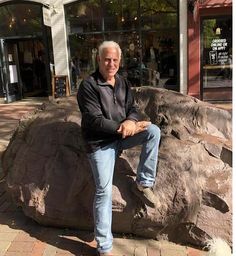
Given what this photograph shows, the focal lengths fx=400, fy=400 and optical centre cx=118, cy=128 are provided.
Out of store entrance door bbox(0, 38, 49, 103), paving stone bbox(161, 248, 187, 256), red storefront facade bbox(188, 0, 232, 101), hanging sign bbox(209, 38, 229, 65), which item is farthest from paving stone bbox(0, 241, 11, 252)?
store entrance door bbox(0, 38, 49, 103)

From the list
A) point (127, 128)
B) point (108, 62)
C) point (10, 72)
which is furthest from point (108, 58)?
point (10, 72)

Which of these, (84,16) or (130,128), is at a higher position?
(84,16)

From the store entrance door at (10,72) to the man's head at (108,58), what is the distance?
11081 mm

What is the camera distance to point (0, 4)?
13.4 metres

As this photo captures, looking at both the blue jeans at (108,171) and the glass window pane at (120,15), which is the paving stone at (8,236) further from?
the glass window pane at (120,15)

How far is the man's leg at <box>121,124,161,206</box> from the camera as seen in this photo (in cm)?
331

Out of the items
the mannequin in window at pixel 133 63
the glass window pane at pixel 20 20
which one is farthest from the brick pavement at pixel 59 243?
the glass window pane at pixel 20 20

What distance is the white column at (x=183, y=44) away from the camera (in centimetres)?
1180

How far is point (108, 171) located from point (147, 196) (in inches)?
16.6

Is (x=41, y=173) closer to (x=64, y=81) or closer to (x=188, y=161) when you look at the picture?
(x=188, y=161)

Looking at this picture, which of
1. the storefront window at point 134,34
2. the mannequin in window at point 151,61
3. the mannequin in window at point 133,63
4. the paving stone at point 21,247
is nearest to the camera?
the paving stone at point 21,247

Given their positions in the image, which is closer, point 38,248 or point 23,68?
point 38,248

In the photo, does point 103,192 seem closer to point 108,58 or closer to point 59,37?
point 108,58

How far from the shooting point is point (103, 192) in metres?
3.27
